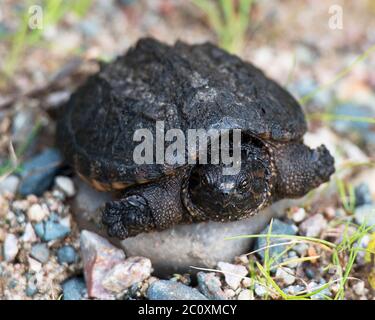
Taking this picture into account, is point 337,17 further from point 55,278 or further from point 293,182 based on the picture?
point 55,278

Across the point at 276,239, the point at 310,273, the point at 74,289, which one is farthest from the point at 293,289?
the point at 74,289

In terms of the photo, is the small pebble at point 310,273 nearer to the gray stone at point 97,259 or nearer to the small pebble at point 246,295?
the small pebble at point 246,295

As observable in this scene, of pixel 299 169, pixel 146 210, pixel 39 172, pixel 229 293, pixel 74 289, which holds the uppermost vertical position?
pixel 299 169

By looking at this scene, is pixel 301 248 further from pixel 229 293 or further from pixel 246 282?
pixel 229 293

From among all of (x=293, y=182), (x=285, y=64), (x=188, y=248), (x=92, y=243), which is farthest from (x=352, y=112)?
(x=92, y=243)

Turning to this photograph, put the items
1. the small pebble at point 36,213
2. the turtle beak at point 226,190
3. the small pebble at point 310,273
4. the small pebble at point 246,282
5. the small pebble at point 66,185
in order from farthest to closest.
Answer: the small pebble at point 66,185, the small pebble at point 36,213, the small pebble at point 310,273, the small pebble at point 246,282, the turtle beak at point 226,190

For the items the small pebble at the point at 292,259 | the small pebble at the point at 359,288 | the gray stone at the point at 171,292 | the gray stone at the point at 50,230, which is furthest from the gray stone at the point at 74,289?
the small pebble at the point at 359,288
